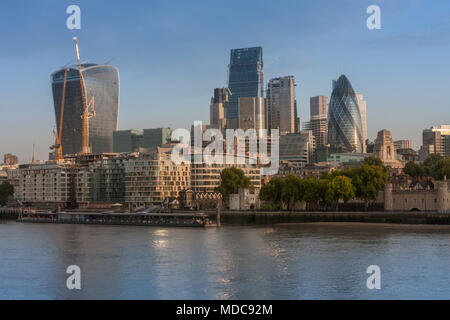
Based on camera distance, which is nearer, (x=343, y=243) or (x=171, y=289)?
(x=171, y=289)

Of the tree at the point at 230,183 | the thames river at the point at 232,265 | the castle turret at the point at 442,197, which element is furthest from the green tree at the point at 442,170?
the thames river at the point at 232,265

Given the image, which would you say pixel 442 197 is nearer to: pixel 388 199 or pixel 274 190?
pixel 388 199

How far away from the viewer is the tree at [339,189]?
3802 inches

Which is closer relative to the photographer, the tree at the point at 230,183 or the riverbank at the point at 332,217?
the riverbank at the point at 332,217

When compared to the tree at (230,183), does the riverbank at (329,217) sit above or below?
below

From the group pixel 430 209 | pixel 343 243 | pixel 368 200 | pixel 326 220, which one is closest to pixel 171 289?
pixel 343 243

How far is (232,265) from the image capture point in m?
48.3

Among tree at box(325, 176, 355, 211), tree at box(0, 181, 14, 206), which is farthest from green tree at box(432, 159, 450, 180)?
tree at box(0, 181, 14, 206)

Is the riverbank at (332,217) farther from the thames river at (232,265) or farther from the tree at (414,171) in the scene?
the tree at (414,171)

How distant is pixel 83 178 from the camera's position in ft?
480

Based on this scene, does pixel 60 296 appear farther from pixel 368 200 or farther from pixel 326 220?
pixel 368 200

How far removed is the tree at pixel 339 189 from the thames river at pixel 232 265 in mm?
21320

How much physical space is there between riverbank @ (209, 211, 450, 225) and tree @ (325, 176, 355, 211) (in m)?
3.16

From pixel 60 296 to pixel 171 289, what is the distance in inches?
259
